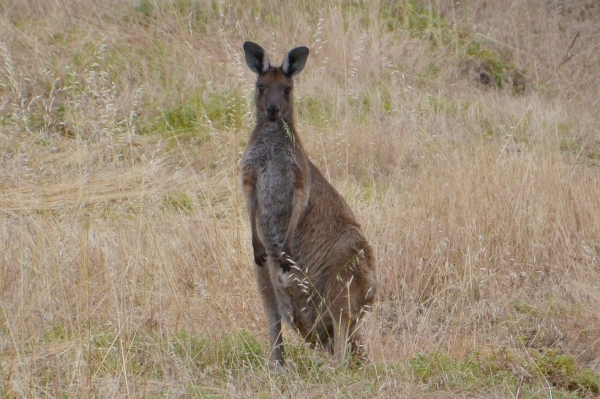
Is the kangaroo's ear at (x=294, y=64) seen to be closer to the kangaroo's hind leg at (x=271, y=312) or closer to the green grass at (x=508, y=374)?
the kangaroo's hind leg at (x=271, y=312)

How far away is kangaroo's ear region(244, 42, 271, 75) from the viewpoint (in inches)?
200

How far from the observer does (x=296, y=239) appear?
489cm

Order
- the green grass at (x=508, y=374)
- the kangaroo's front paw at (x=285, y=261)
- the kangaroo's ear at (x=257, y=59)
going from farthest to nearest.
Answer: the kangaroo's ear at (x=257, y=59), the kangaroo's front paw at (x=285, y=261), the green grass at (x=508, y=374)

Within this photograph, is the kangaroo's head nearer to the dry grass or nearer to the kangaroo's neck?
the kangaroo's neck

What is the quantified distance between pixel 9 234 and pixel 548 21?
31.1 feet

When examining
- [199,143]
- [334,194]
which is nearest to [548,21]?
[199,143]

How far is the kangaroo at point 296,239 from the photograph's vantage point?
183 inches

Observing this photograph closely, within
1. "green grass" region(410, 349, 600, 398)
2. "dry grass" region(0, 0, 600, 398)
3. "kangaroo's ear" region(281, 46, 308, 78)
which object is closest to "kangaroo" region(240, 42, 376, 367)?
"kangaroo's ear" region(281, 46, 308, 78)

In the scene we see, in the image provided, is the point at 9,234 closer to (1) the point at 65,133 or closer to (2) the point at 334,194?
(2) the point at 334,194

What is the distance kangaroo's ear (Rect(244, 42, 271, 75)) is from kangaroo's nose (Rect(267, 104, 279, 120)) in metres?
0.33

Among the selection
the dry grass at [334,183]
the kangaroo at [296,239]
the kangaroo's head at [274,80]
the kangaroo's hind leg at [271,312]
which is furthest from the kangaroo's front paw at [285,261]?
the kangaroo's head at [274,80]

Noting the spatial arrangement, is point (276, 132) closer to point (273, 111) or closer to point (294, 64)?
point (273, 111)

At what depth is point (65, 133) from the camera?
28.7ft

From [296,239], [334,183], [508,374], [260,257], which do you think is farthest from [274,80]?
[334,183]
